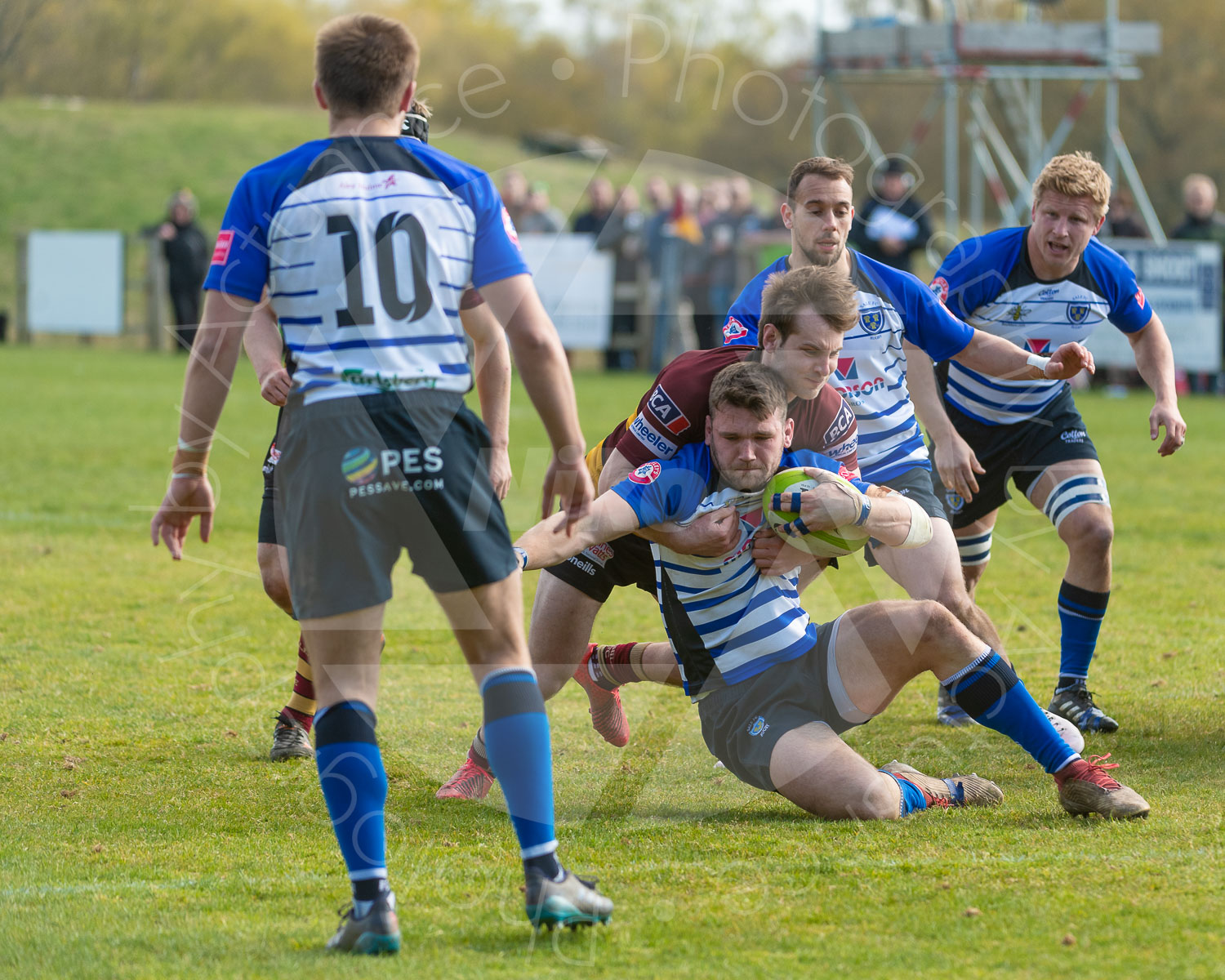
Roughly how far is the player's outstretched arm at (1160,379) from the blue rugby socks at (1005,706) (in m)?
1.67

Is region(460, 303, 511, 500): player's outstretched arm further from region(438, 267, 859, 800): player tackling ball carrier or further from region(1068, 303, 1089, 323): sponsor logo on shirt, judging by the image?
region(1068, 303, 1089, 323): sponsor logo on shirt

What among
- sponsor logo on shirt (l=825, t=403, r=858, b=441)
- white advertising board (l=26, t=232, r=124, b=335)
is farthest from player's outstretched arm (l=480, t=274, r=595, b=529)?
white advertising board (l=26, t=232, r=124, b=335)

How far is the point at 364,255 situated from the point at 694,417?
57.7 inches

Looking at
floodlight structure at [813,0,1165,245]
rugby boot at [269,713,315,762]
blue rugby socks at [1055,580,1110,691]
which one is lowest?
rugby boot at [269,713,315,762]

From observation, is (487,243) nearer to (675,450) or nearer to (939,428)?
(675,450)

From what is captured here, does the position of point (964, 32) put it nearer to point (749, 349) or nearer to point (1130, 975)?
point (749, 349)

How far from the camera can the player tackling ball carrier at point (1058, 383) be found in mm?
5441

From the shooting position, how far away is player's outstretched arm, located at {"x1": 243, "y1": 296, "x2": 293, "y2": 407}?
13.6 ft

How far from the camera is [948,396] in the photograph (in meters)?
6.03

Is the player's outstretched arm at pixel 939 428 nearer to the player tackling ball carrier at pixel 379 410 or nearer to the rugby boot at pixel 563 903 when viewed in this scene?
the player tackling ball carrier at pixel 379 410

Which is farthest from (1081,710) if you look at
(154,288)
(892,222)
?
(154,288)

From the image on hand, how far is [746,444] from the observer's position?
398 cm

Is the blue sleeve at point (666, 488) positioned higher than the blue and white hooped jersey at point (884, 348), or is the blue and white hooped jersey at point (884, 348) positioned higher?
the blue and white hooped jersey at point (884, 348)

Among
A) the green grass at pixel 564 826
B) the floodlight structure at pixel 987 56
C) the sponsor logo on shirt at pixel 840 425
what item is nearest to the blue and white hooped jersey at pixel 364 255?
the green grass at pixel 564 826
